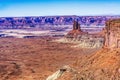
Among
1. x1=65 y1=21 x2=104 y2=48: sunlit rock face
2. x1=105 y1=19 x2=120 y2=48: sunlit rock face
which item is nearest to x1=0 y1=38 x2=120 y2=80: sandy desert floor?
x1=105 y1=19 x2=120 y2=48: sunlit rock face

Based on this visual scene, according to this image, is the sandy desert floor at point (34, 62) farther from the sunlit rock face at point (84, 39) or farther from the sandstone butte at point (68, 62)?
the sunlit rock face at point (84, 39)

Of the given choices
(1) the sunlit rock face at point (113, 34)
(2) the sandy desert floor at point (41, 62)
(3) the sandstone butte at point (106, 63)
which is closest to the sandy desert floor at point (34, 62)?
(2) the sandy desert floor at point (41, 62)

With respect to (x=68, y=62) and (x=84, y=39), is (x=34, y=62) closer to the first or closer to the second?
(x=68, y=62)

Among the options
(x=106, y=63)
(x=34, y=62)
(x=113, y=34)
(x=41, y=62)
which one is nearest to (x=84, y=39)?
(x=41, y=62)

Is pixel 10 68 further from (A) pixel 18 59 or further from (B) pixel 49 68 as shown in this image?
(A) pixel 18 59

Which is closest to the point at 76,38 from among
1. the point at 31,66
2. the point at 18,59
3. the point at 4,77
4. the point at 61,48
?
the point at 61,48
